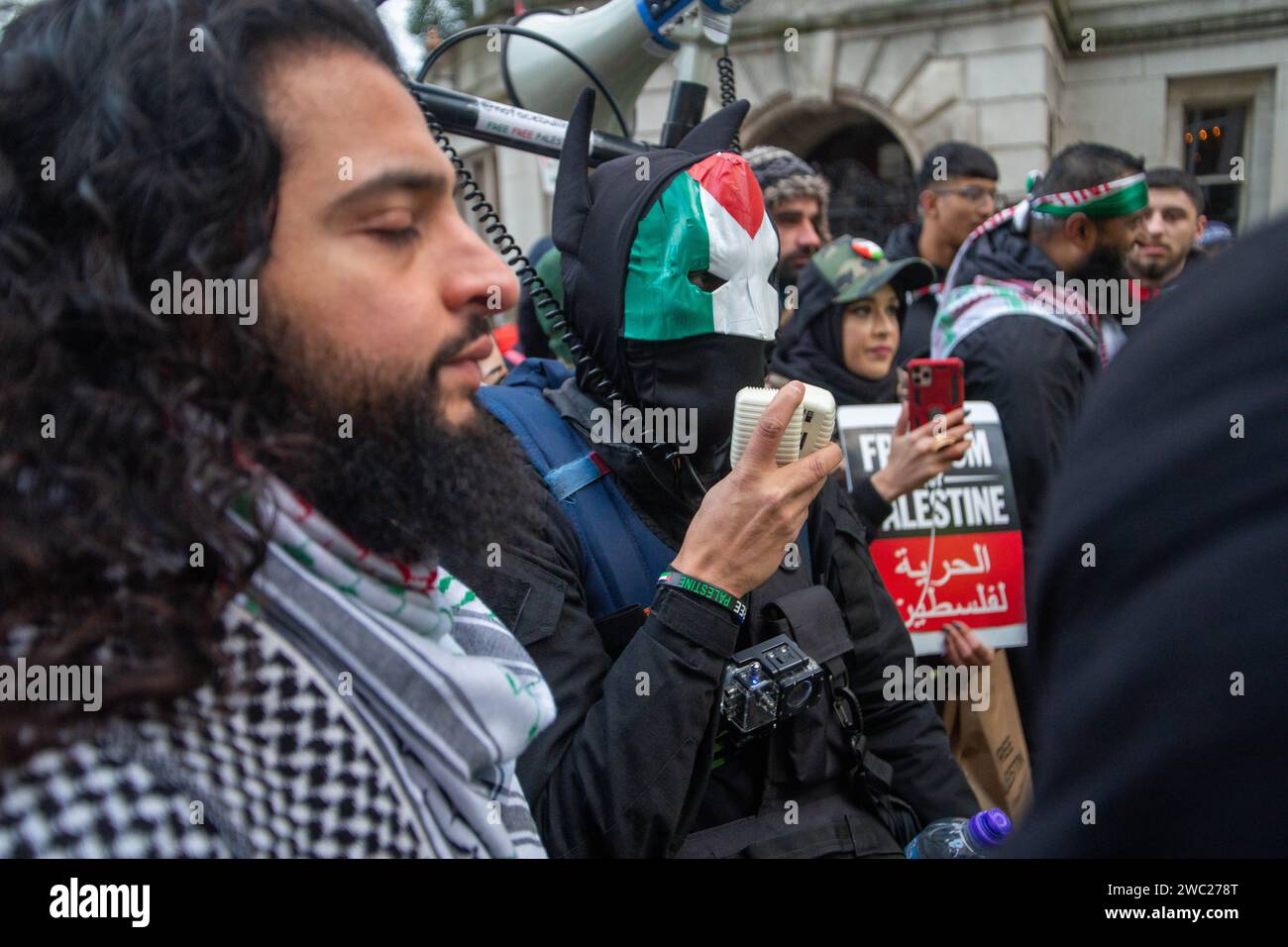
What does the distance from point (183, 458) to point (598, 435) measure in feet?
3.21

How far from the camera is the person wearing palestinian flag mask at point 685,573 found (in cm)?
150

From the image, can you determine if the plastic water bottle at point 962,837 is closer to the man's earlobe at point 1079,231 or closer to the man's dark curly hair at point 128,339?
the man's dark curly hair at point 128,339

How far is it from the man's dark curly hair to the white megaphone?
55.9 inches

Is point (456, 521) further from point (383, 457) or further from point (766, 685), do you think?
point (766, 685)

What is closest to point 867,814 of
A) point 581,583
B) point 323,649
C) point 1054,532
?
point 581,583

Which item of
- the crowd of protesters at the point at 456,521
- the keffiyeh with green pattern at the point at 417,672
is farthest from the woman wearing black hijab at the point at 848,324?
the keffiyeh with green pattern at the point at 417,672

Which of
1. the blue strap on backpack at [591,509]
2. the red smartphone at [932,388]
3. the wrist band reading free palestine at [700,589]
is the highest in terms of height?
the red smartphone at [932,388]

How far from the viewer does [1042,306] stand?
321cm

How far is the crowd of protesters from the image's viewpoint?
0.58 metres

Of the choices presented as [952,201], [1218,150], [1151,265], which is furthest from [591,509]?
[1218,150]

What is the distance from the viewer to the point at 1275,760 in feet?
1.74

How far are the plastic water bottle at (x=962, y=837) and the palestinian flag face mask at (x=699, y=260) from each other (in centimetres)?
96
